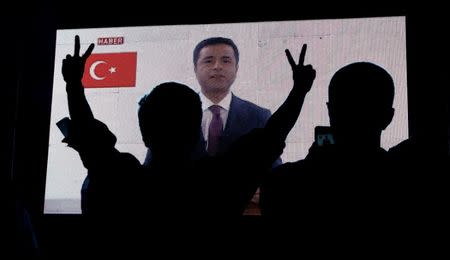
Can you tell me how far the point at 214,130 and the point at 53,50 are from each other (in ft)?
2.93

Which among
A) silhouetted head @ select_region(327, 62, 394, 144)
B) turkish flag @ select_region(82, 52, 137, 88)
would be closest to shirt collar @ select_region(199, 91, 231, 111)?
turkish flag @ select_region(82, 52, 137, 88)

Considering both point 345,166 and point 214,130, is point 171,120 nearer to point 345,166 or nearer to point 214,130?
point 345,166

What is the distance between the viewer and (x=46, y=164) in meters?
2.33

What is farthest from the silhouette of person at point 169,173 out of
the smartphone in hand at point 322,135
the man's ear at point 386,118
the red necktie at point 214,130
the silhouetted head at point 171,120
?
the red necktie at point 214,130

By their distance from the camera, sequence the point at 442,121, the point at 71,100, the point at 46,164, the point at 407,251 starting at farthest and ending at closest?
the point at 46,164 → the point at 442,121 → the point at 71,100 → the point at 407,251

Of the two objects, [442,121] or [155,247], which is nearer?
[155,247]

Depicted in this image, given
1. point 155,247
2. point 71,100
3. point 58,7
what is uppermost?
point 58,7

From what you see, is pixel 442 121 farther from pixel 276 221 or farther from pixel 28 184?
pixel 28 184

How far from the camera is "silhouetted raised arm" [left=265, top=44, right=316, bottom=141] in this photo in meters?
1.24

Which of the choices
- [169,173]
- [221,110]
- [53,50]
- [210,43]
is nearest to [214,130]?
[221,110]

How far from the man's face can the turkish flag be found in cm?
29

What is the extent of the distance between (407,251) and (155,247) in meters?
0.55

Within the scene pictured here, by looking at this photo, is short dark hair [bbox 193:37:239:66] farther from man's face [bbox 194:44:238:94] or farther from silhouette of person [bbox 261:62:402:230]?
silhouette of person [bbox 261:62:402:230]

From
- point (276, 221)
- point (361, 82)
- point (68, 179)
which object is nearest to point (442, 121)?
point (361, 82)
